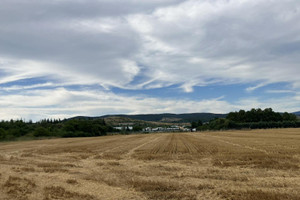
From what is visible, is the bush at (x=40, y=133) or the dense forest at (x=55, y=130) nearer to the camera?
the bush at (x=40, y=133)

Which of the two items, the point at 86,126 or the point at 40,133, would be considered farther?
the point at 86,126

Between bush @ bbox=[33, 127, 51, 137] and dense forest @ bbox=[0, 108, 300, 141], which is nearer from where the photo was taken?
bush @ bbox=[33, 127, 51, 137]

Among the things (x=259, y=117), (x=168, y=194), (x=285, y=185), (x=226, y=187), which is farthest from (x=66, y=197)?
(x=259, y=117)

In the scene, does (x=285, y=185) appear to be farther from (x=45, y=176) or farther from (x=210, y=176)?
(x=45, y=176)

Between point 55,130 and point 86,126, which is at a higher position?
point 86,126

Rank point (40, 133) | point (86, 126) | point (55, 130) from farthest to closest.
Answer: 1. point (86, 126)
2. point (55, 130)
3. point (40, 133)

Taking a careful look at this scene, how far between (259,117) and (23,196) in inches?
7692

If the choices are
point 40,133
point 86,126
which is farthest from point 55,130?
point 40,133

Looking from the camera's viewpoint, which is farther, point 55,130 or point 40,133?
point 55,130

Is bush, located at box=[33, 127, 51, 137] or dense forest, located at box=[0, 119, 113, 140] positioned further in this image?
dense forest, located at box=[0, 119, 113, 140]

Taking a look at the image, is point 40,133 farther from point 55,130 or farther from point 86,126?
point 86,126

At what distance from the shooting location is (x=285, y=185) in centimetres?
1162

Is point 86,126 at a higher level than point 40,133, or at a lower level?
higher

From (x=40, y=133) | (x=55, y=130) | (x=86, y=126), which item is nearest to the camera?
(x=40, y=133)
